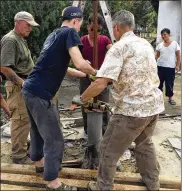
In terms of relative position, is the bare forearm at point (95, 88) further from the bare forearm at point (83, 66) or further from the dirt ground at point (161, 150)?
the dirt ground at point (161, 150)

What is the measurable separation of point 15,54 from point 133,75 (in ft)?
5.19

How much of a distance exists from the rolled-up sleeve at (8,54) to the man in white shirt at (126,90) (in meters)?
1.12

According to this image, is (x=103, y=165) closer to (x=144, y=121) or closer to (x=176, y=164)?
(x=144, y=121)

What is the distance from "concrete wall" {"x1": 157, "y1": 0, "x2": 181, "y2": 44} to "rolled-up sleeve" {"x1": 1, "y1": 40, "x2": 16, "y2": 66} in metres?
10.7

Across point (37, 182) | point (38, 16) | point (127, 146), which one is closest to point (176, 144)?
point (127, 146)

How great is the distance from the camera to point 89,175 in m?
3.23

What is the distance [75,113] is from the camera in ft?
20.5

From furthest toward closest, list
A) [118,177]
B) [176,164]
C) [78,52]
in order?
[176,164] < [118,177] < [78,52]

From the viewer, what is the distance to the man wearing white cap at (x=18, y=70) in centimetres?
340

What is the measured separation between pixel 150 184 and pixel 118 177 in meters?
0.38

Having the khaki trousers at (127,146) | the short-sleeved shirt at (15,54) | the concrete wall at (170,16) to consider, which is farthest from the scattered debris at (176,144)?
the concrete wall at (170,16)

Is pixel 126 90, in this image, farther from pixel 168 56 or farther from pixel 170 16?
pixel 170 16

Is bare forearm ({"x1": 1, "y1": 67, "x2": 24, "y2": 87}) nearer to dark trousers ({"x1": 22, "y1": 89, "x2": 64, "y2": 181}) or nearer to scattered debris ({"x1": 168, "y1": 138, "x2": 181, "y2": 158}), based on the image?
dark trousers ({"x1": 22, "y1": 89, "x2": 64, "y2": 181})

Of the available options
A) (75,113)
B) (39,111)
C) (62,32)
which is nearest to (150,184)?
(39,111)
